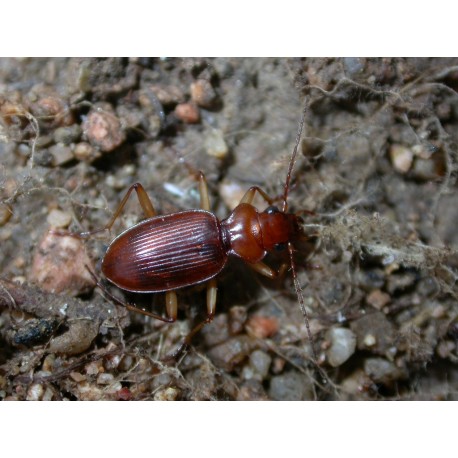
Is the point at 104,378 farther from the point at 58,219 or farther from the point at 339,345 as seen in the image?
the point at 339,345

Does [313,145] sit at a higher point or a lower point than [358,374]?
higher

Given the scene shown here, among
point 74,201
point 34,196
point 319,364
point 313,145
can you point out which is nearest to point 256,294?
point 319,364

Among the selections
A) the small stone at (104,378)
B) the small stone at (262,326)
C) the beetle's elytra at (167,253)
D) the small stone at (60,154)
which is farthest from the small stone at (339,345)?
the small stone at (60,154)

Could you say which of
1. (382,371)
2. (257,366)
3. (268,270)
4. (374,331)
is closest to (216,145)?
(268,270)

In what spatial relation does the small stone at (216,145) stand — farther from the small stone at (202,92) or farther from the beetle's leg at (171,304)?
the beetle's leg at (171,304)

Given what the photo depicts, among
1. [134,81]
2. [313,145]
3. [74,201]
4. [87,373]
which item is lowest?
[87,373]

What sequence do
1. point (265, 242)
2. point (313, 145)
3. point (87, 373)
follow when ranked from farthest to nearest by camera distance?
point (313, 145) < point (265, 242) < point (87, 373)

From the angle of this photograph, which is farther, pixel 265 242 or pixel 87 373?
pixel 265 242

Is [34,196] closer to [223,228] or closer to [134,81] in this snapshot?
[134,81]
